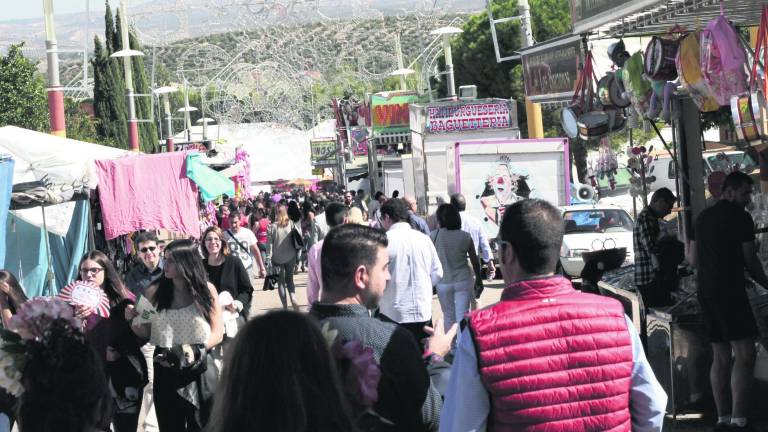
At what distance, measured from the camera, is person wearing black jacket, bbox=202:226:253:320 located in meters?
8.93

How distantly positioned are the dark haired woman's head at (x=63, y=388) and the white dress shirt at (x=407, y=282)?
505 cm

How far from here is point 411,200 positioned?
46.2 feet

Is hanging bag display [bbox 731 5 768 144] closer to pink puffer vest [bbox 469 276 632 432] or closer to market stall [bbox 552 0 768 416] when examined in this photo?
market stall [bbox 552 0 768 416]

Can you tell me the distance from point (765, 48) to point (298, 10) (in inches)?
2249

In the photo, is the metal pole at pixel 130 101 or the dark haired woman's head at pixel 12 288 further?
the metal pole at pixel 130 101

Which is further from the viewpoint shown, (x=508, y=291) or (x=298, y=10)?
(x=298, y=10)

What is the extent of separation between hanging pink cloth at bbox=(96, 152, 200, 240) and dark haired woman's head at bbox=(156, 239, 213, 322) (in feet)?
23.4

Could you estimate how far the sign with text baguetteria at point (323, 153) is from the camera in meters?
70.0

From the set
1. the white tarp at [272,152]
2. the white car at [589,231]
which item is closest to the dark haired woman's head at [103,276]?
the white car at [589,231]

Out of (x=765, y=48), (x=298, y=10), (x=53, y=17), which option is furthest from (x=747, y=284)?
(x=298, y=10)

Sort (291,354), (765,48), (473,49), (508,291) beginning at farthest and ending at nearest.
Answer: (473,49)
(765,48)
(508,291)
(291,354)

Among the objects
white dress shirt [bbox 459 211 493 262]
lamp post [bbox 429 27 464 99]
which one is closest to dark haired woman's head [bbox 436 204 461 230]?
white dress shirt [bbox 459 211 493 262]

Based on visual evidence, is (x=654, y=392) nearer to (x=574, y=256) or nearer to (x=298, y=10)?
(x=574, y=256)

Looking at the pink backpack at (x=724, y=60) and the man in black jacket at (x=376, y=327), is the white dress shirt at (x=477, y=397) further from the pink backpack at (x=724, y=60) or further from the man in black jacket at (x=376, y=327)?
the pink backpack at (x=724, y=60)
